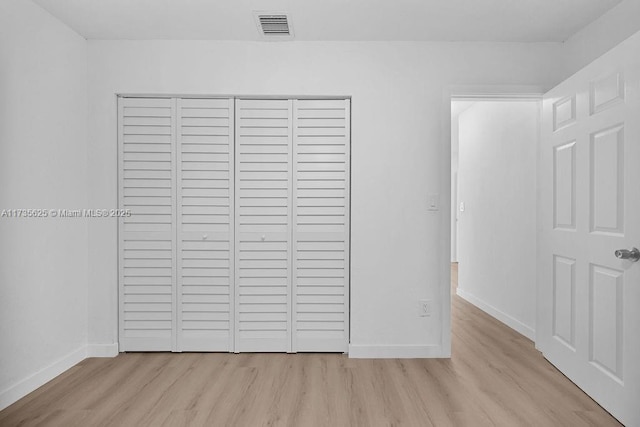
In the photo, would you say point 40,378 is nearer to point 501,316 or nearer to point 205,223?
point 205,223

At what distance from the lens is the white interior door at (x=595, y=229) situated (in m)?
2.12

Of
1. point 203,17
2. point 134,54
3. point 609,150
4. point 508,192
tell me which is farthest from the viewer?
point 508,192

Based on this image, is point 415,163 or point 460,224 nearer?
point 415,163

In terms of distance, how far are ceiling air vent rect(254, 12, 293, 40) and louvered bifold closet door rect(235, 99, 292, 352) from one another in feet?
1.59

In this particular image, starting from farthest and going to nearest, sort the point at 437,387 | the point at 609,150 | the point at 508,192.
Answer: the point at 508,192 < the point at 437,387 < the point at 609,150

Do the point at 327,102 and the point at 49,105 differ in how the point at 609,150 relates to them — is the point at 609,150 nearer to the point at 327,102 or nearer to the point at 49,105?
the point at 327,102

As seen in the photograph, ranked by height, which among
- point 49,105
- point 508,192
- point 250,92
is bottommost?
point 508,192

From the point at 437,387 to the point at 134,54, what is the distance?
3.30 m

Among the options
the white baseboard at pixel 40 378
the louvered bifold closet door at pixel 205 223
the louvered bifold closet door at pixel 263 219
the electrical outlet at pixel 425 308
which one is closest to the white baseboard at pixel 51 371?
the white baseboard at pixel 40 378

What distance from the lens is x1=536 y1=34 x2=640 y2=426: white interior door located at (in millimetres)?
2121

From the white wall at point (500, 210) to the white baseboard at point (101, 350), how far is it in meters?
3.51

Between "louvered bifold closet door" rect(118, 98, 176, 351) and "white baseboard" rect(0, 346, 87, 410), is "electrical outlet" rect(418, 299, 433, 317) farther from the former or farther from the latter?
"white baseboard" rect(0, 346, 87, 410)

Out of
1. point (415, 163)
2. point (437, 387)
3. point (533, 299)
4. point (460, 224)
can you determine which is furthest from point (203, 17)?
point (460, 224)

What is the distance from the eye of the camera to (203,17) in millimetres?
2828
